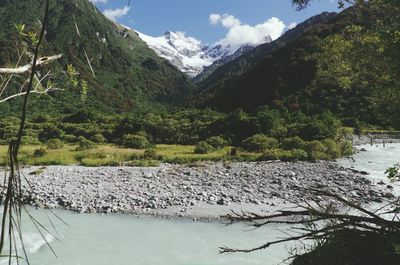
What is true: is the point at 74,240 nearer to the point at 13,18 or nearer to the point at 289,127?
the point at 289,127

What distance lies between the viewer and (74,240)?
16.8 meters

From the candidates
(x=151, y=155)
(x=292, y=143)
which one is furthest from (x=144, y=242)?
(x=292, y=143)

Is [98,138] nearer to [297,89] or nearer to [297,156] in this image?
[297,156]

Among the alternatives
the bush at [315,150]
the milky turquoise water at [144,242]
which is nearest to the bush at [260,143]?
the bush at [315,150]

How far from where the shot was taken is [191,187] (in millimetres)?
26844

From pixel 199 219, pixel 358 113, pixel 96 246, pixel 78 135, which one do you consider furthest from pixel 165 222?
pixel 358 113

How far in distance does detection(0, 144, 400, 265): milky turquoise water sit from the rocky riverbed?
56.6 inches

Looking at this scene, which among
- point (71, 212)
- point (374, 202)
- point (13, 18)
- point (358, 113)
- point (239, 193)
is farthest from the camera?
point (13, 18)

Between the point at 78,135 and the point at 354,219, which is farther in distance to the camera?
the point at 78,135

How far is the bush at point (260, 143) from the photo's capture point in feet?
154

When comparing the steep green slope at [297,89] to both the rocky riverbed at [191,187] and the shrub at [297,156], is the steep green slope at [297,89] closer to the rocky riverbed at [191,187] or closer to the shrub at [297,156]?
the shrub at [297,156]

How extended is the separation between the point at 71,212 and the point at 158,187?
22.6 feet

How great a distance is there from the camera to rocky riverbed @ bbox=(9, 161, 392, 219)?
22.7 meters

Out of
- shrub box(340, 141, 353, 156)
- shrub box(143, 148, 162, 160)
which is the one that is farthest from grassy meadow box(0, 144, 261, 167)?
shrub box(340, 141, 353, 156)
